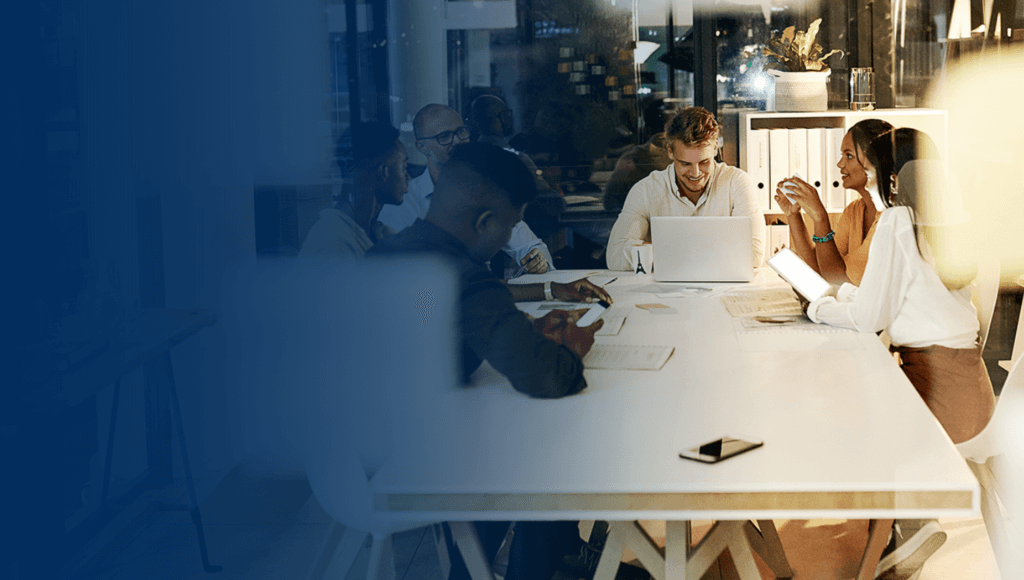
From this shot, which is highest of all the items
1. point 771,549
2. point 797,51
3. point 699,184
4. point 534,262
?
point 797,51

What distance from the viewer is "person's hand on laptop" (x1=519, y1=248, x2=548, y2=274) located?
3.89ft

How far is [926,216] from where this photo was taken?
150cm

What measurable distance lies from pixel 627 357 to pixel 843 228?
1098mm

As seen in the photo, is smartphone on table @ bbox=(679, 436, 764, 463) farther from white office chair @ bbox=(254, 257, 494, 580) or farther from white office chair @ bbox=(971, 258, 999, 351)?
white office chair @ bbox=(971, 258, 999, 351)

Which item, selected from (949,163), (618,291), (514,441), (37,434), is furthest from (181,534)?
(618,291)

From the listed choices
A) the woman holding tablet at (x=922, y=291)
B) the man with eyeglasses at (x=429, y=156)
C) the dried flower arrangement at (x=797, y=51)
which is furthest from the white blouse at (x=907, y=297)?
the dried flower arrangement at (x=797, y=51)

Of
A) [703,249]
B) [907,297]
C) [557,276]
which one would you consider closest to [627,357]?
[557,276]

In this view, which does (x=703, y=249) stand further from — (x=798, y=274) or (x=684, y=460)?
(x=684, y=460)

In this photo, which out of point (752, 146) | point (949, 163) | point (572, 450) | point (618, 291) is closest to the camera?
point (572, 450)

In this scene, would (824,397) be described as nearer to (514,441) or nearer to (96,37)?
(514,441)

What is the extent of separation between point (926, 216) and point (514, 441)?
3.17 ft

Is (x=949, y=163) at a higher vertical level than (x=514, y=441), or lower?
higher

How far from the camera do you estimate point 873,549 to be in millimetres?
1292

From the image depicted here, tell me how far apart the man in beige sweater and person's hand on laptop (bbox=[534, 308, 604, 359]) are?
0.58 feet
